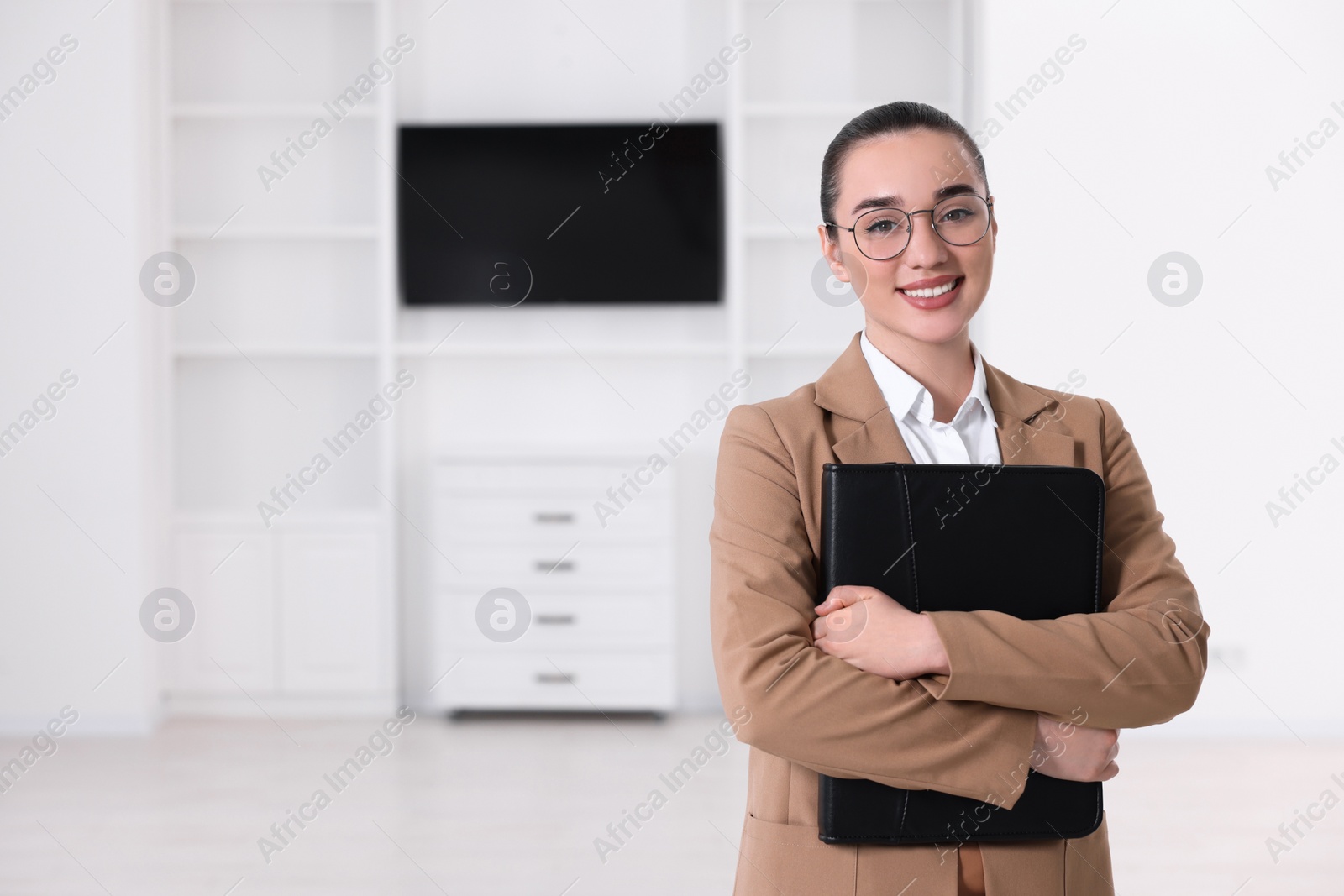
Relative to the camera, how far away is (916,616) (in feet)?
3.42

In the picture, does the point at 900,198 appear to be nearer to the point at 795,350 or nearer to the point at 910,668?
the point at 910,668

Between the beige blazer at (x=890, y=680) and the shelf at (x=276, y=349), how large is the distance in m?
3.19

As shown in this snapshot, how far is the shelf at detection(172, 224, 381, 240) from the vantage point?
13.2ft

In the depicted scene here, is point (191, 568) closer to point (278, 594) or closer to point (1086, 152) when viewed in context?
point (278, 594)

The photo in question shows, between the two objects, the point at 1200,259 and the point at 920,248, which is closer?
the point at 920,248

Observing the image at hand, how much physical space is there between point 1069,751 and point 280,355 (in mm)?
3711

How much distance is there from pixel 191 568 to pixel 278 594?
1.17 feet

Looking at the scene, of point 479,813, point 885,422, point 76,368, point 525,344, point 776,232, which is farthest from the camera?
point 525,344

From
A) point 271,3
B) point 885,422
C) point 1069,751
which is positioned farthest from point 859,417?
point 271,3

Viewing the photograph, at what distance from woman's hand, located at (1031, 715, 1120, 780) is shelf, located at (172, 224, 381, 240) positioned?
3.53m

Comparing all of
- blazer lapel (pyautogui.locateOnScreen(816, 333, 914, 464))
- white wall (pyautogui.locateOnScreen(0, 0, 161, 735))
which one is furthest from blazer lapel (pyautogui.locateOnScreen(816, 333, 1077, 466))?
white wall (pyautogui.locateOnScreen(0, 0, 161, 735))

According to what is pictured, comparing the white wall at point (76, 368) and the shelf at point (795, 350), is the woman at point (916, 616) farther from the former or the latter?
the white wall at point (76, 368)

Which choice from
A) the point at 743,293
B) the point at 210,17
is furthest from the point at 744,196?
the point at 210,17

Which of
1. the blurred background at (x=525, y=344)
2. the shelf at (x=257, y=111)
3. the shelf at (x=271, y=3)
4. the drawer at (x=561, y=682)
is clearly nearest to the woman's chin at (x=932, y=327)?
the blurred background at (x=525, y=344)
